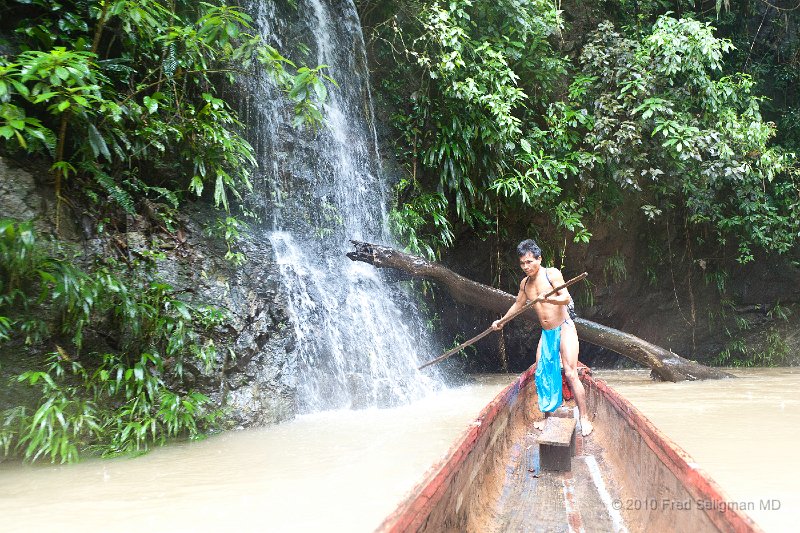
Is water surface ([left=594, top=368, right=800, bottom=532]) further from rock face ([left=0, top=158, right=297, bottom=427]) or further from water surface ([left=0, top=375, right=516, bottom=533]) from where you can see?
rock face ([left=0, top=158, right=297, bottom=427])

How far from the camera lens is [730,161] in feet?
28.9

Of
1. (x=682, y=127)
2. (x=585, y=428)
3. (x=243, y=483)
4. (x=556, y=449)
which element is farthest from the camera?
(x=682, y=127)

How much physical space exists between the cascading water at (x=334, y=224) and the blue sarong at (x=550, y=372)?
2.57 meters

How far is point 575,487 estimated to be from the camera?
3.17 meters

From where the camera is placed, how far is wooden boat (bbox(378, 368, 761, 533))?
6.24 ft

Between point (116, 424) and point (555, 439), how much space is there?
353 centimetres

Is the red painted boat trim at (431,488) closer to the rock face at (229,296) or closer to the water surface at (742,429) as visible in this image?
the water surface at (742,429)

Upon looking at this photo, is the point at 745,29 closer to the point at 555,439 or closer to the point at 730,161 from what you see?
the point at 730,161

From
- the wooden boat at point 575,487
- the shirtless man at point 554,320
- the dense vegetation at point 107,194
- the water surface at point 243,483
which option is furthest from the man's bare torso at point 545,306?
the dense vegetation at point 107,194

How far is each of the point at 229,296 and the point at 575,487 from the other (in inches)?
166

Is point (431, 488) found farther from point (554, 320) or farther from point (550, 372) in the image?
point (554, 320)

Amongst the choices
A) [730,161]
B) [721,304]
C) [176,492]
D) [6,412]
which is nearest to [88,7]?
[6,412]

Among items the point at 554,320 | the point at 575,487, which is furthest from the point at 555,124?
the point at 575,487

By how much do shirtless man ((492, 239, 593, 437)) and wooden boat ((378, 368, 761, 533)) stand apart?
30cm
